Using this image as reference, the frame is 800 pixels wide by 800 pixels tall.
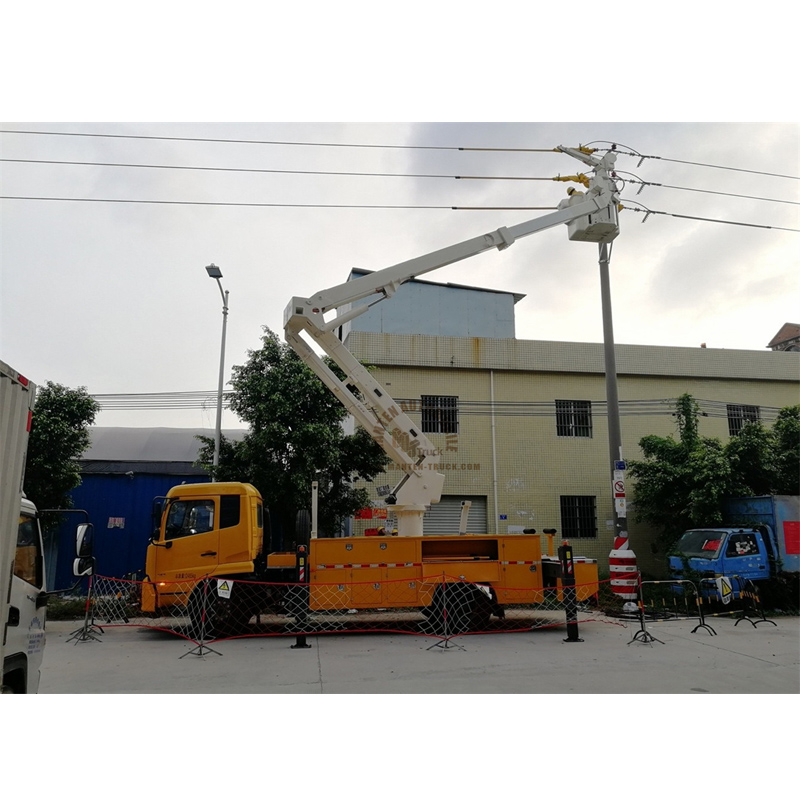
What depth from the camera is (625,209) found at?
13188 mm

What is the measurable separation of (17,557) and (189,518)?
19.2ft

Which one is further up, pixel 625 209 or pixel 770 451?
pixel 625 209

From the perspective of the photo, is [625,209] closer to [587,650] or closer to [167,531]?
[587,650]

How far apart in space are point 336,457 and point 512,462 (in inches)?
255

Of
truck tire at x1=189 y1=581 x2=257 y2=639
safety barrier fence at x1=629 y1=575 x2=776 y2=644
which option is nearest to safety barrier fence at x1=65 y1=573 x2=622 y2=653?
truck tire at x1=189 y1=581 x2=257 y2=639

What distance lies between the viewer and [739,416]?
20641 mm

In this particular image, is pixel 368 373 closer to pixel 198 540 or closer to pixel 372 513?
pixel 198 540

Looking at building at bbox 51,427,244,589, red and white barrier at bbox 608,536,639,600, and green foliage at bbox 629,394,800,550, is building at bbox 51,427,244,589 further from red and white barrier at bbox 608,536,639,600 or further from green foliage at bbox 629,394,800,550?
green foliage at bbox 629,394,800,550

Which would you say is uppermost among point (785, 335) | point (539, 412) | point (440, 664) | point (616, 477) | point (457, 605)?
point (785, 335)

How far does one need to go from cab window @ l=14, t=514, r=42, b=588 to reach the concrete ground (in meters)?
2.60

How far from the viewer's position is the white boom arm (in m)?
10.5

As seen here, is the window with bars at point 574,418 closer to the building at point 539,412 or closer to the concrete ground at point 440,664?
the building at point 539,412

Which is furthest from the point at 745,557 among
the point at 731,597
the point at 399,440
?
the point at 399,440
